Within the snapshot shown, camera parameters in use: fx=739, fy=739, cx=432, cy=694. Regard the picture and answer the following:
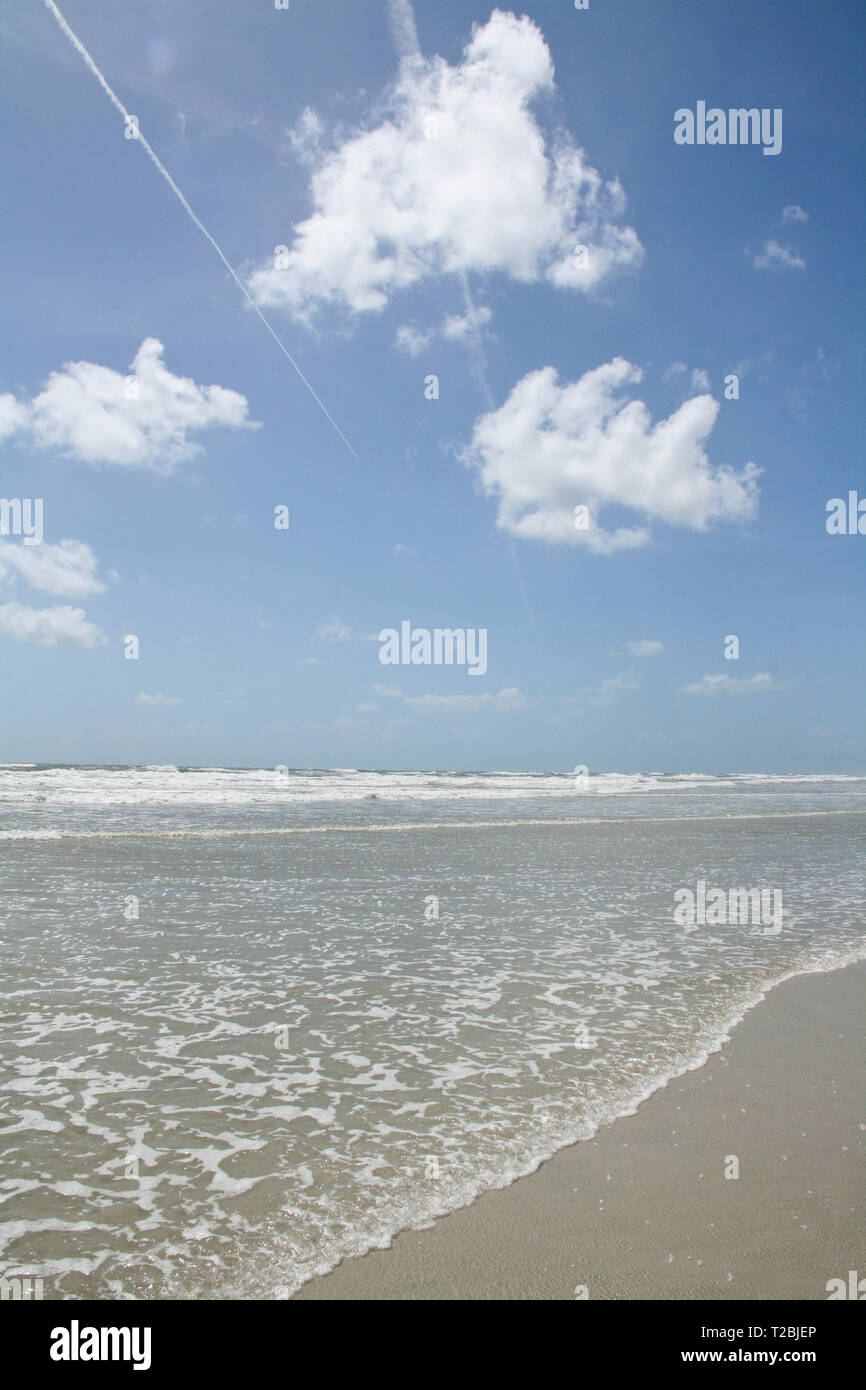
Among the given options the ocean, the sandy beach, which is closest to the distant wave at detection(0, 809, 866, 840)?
the ocean

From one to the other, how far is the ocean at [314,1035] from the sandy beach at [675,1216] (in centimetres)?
Answer: 19

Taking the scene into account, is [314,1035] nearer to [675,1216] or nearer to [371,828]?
[675,1216]

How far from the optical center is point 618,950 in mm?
8695

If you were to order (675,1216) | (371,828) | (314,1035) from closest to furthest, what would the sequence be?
(675,1216) → (314,1035) → (371,828)

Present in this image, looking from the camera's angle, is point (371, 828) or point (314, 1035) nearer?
point (314, 1035)

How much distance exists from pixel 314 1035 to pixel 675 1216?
10.4ft

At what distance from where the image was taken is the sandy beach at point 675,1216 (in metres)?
3.15

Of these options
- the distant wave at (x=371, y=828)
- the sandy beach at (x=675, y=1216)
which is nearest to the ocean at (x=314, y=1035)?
the sandy beach at (x=675, y=1216)

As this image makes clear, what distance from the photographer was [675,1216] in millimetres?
3580

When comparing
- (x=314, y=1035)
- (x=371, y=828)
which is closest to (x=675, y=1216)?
(x=314, y=1035)

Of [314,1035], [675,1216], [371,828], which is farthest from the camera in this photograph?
[371,828]

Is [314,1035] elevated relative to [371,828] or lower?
elevated
